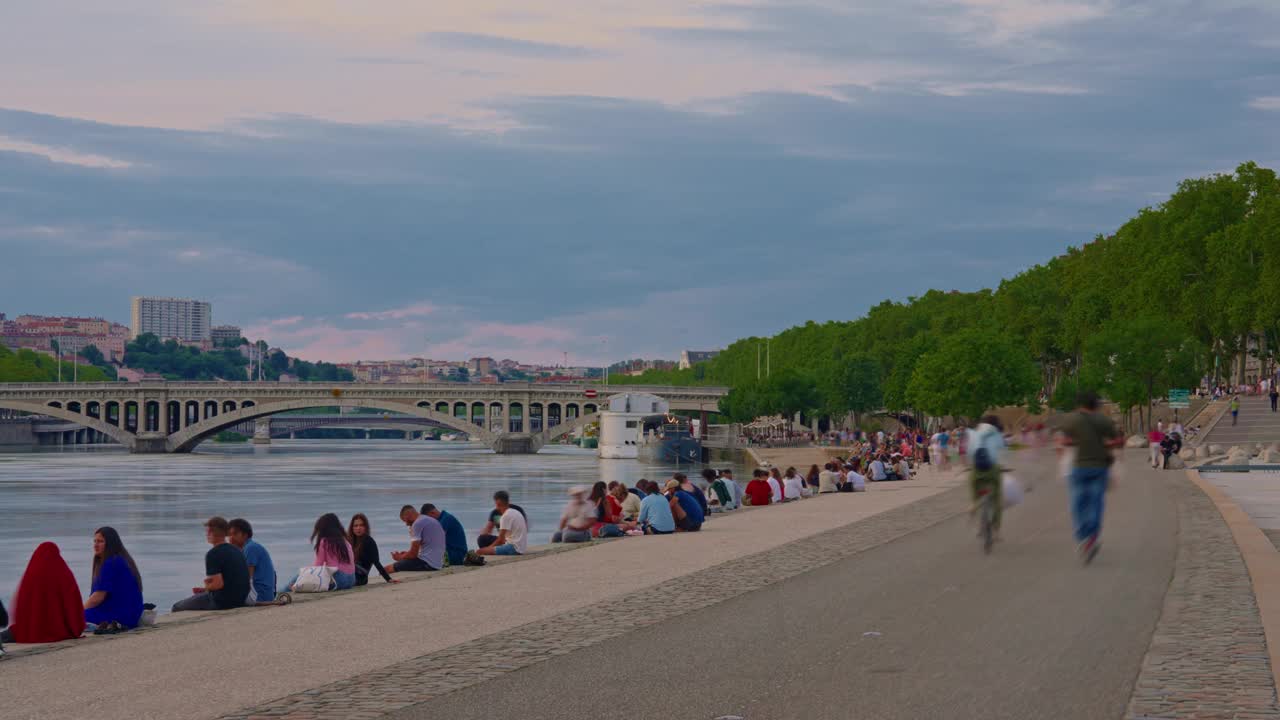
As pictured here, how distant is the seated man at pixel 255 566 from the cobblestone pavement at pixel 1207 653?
408 inches

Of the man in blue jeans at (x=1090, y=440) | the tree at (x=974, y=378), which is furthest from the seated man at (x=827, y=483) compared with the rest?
the tree at (x=974, y=378)

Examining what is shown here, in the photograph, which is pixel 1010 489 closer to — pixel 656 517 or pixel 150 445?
pixel 656 517

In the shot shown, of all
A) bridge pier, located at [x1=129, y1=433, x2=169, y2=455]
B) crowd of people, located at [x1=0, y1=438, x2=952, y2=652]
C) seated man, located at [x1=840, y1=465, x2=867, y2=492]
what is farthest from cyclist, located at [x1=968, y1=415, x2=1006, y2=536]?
bridge pier, located at [x1=129, y1=433, x2=169, y2=455]

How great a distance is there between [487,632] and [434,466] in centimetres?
10335

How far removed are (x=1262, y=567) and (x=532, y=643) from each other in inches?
398

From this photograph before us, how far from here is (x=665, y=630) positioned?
14953 millimetres

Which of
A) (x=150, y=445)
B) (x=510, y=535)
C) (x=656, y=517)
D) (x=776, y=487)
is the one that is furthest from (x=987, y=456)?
(x=150, y=445)

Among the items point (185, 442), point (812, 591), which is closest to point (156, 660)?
point (812, 591)

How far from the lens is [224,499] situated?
224 ft

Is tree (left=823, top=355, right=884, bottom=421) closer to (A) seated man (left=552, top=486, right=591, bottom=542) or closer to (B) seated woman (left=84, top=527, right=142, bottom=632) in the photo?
(A) seated man (left=552, top=486, right=591, bottom=542)

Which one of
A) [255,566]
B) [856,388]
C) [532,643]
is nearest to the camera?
[532,643]

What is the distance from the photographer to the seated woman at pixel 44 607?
51.8 ft

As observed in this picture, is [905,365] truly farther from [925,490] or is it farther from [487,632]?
[487,632]

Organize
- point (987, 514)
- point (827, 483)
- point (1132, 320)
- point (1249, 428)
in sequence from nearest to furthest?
point (987, 514) < point (827, 483) < point (1249, 428) < point (1132, 320)
